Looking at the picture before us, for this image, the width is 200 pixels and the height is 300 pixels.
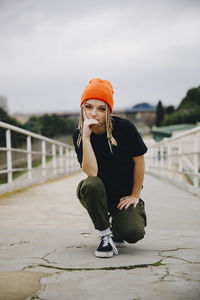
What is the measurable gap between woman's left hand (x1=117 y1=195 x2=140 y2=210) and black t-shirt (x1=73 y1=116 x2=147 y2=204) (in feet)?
0.17

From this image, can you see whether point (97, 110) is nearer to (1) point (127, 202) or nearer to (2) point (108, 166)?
(2) point (108, 166)

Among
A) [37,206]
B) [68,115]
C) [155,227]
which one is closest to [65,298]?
[155,227]

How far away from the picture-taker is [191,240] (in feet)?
7.77

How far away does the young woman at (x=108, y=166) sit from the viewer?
82.4 inches

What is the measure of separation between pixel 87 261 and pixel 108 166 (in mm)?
600

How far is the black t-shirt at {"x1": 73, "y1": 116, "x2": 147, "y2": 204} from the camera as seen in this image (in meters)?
2.18

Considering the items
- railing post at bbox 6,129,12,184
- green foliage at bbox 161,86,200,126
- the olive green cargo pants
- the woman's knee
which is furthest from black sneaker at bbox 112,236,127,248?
green foliage at bbox 161,86,200,126

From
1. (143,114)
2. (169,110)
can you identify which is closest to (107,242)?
(169,110)

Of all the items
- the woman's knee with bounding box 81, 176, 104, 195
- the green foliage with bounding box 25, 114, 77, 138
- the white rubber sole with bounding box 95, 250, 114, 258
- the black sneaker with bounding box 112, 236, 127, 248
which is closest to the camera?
the white rubber sole with bounding box 95, 250, 114, 258

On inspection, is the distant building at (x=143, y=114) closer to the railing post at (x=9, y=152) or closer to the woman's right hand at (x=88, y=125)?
the railing post at (x=9, y=152)

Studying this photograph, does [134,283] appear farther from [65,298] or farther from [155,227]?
[155,227]

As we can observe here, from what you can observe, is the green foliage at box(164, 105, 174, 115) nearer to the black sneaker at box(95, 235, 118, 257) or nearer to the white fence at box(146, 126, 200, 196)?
the white fence at box(146, 126, 200, 196)

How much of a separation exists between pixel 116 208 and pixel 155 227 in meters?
0.81

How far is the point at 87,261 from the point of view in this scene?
1.88 m
